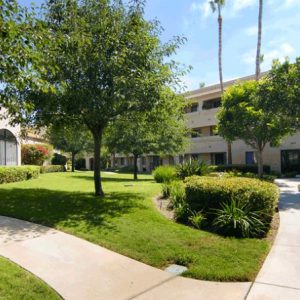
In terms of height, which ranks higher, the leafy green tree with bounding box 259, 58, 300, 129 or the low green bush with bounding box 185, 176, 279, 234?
the leafy green tree with bounding box 259, 58, 300, 129

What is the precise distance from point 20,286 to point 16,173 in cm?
1553

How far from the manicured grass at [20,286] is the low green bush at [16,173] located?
13.5 meters

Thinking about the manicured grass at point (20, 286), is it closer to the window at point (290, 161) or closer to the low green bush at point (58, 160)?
the low green bush at point (58, 160)

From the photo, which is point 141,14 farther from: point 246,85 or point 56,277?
point 246,85

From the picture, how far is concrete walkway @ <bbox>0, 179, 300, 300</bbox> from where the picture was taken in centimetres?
520

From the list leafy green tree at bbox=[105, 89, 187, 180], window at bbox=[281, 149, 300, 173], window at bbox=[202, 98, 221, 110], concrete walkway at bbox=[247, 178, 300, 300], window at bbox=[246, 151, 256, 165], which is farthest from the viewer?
window at bbox=[202, 98, 221, 110]

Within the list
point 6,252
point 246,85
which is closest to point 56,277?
point 6,252

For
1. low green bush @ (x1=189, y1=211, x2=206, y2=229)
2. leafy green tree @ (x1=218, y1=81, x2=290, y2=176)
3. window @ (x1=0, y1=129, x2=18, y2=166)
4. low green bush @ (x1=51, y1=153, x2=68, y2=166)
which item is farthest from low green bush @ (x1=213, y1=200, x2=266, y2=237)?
low green bush @ (x1=51, y1=153, x2=68, y2=166)

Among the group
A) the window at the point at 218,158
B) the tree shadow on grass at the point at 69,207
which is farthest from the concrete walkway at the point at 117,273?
the window at the point at 218,158

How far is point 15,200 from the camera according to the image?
12.2m

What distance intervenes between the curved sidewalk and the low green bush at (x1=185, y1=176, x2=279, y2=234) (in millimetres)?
3189

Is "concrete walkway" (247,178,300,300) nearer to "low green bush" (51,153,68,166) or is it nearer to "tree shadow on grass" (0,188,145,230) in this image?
"tree shadow on grass" (0,188,145,230)

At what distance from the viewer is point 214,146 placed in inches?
1633

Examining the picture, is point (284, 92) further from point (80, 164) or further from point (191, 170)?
point (80, 164)
